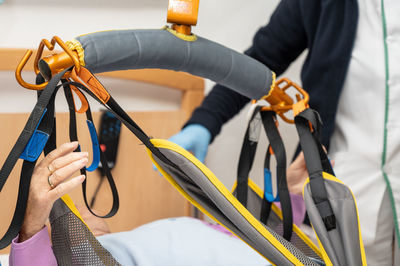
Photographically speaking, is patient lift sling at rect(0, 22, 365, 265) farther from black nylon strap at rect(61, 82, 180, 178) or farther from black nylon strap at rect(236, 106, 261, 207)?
black nylon strap at rect(236, 106, 261, 207)

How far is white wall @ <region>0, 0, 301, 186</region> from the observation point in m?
0.94

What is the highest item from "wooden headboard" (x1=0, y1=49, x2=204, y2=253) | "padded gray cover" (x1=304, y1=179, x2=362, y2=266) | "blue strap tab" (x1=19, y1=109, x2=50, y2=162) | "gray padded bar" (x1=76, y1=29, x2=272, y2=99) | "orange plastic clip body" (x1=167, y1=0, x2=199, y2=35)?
"orange plastic clip body" (x1=167, y1=0, x2=199, y2=35)

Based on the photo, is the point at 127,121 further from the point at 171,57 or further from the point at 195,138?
the point at 195,138

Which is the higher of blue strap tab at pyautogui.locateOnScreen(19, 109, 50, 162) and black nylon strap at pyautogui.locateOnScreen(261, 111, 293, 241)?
blue strap tab at pyautogui.locateOnScreen(19, 109, 50, 162)

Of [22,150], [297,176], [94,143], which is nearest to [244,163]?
[297,176]

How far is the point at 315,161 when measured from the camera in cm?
61

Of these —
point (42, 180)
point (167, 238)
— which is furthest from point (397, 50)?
point (42, 180)

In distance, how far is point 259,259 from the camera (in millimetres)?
745

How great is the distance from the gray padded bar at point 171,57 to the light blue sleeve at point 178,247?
1.00ft

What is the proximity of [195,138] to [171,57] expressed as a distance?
14.1 inches

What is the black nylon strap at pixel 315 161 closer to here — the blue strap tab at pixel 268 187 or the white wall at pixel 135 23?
the blue strap tab at pixel 268 187

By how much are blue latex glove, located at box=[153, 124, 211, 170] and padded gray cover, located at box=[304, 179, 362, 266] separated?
1.07ft

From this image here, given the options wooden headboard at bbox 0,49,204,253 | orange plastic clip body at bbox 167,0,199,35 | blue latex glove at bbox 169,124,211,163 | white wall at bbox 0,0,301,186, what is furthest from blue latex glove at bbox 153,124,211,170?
orange plastic clip body at bbox 167,0,199,35

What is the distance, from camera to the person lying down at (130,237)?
1.63 feet
